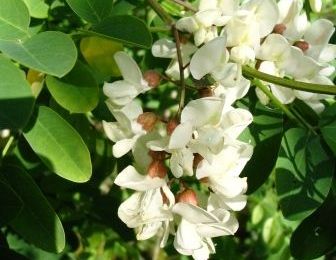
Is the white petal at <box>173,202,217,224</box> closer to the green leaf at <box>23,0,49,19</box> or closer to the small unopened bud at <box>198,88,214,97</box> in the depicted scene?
the small unopened bud at <box>198,88,214,97</box>

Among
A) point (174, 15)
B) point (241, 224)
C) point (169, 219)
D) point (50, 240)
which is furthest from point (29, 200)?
point (241, 224)

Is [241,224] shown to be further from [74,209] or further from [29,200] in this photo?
[29,200]

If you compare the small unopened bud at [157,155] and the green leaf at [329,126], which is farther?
the green leaf at [329,126]

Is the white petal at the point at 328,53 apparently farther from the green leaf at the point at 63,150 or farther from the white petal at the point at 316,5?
the green leaf at the point at 63,150

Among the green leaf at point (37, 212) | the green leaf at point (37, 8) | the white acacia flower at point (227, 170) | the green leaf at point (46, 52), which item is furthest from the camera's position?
the green leaf at point (37, 8)

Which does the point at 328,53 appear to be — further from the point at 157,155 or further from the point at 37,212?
the point at 37,212

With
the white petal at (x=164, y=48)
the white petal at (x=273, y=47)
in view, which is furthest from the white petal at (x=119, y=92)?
the white petal at (x=273, y=47)
